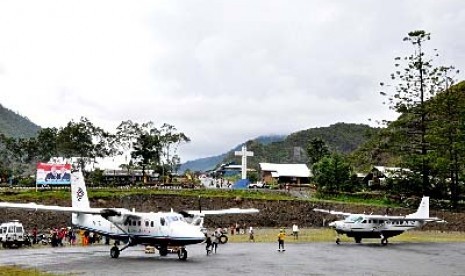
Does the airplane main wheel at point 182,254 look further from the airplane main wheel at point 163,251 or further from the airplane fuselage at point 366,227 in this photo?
the airplane fuselage at point 366,227

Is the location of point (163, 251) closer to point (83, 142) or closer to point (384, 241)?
point (384, 241)

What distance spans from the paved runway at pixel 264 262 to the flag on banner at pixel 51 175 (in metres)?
35.6

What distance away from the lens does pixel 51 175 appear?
230 feet

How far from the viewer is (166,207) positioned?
65000 mm

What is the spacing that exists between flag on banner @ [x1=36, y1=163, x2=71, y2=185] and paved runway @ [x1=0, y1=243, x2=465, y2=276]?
117 ft

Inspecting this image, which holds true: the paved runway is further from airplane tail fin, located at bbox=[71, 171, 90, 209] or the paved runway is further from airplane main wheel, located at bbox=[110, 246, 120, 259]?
airplane tail fin, located at bbox=[71, 171, 90, 209]

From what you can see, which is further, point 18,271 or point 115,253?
point 115,253

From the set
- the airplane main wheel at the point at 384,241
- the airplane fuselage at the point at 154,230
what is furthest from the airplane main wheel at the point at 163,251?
the airplane main wheel at the point at 384,241

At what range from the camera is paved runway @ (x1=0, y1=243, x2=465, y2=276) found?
82.3 feet

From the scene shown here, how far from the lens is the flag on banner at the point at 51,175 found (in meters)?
69.9

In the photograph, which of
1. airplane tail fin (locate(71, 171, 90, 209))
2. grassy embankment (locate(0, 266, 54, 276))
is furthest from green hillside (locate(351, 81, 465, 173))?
grassy embankment (locate(0, 266, 54, 276))

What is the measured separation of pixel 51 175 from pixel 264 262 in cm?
4731

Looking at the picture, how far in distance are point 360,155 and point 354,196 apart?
660 centimetres

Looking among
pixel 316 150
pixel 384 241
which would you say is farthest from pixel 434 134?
pixel 316 150
